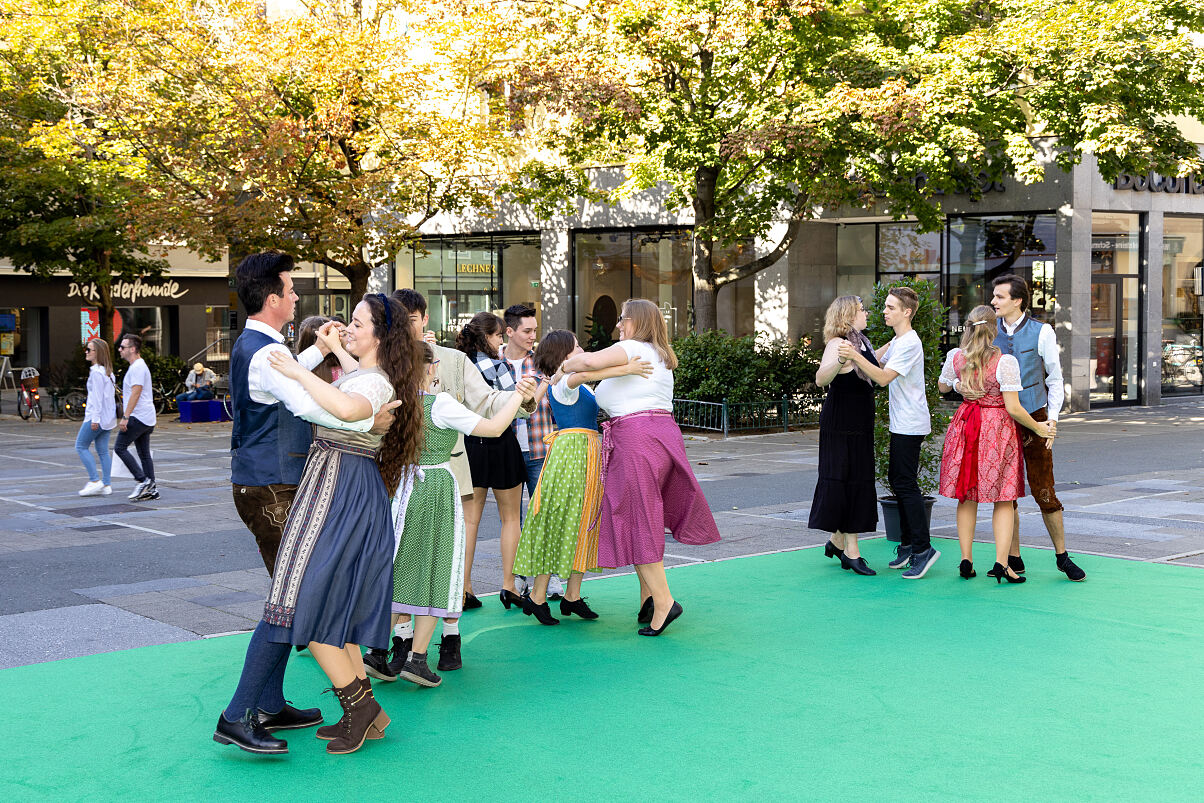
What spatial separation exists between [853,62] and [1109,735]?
55.1 ft

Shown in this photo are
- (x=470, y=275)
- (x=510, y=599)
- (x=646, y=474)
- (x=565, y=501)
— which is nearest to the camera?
(x=646, y=474)

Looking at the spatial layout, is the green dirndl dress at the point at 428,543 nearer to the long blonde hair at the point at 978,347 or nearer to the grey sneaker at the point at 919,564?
the grey sneaker at the point at 919,564

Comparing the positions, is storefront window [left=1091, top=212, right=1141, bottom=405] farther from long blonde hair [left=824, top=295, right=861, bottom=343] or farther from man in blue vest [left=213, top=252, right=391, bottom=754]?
man in blue vest [left=213, top=252, right=391, bottom=754]

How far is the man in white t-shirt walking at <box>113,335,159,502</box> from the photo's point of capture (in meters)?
13.1

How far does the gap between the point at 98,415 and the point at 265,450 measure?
354 inches

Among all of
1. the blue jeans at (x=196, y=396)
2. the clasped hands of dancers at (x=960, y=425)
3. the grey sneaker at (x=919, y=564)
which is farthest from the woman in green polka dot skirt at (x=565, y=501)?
the blue jeans at (x=196, y=396)

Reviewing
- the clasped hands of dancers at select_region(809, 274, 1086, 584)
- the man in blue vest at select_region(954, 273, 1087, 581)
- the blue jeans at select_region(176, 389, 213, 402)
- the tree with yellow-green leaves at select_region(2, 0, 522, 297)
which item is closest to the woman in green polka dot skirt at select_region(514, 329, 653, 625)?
the clasped hands of dancers at select_region(809, 274, 1086, 584)

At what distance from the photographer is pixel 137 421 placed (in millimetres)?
13211

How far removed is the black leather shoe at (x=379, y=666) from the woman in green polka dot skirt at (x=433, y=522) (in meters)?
0.20

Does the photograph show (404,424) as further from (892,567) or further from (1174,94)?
(1174,94)

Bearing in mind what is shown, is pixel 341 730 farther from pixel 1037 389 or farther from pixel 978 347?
pixel 1037 389

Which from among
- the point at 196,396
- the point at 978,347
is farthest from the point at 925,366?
the point at 196,396

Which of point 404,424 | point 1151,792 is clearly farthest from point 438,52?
point 1151,792

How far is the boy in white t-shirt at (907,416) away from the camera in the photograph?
27.3 feet
